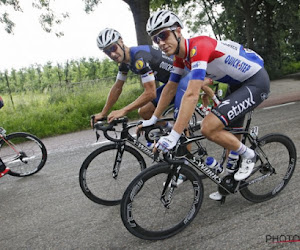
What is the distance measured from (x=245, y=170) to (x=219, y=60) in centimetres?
119

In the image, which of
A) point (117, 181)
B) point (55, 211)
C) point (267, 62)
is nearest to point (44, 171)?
point (55, 211)

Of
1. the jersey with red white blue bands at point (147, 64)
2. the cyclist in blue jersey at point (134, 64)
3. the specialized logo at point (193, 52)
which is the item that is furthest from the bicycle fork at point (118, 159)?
the specialized logo at point (193, 52)

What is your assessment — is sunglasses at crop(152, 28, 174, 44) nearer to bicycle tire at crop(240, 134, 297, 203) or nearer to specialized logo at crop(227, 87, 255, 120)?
specialized logo at crop(227, 87, 255, 120)

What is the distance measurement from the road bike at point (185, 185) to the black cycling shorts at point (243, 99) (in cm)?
26

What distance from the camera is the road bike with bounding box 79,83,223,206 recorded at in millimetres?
3332

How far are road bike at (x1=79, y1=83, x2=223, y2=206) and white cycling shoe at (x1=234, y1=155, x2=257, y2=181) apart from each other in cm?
96

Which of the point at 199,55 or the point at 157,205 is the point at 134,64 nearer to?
the point at 199,55

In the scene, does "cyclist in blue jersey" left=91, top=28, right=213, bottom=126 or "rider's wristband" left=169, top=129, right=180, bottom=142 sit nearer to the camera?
"rider's wristband" left=169, top=129, right=180, bottom=142

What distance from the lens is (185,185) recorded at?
110 inches

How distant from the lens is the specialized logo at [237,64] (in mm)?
2771

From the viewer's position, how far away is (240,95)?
2.77m

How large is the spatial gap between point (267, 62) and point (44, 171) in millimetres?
16834

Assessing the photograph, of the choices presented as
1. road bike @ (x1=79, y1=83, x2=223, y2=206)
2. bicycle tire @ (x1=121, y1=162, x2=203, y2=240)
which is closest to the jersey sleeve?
bicycle tire @ (x1=121, y1=162, x2=203, y2=240)

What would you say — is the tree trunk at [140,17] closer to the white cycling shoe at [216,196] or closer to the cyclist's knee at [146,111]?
the cyclist's knee at [146,111]
